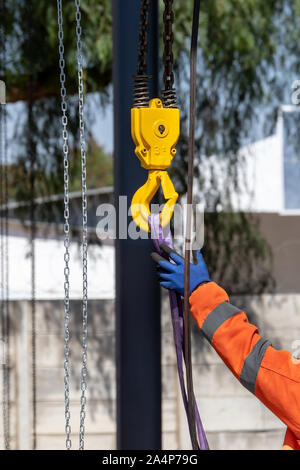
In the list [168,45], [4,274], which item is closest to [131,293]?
[168,45]

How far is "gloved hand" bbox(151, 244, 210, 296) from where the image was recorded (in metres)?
0.67

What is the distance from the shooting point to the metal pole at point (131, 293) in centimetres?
88

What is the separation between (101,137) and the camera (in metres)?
1.83

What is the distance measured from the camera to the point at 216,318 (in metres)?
0.64

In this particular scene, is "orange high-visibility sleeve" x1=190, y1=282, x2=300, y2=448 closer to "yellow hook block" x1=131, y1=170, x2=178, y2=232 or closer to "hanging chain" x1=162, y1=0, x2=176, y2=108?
"yellow hook block" x1=131, y1=170, x2=178, y2=232

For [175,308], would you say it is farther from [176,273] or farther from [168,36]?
[168,36]

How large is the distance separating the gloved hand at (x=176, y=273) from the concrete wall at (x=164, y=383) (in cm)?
117

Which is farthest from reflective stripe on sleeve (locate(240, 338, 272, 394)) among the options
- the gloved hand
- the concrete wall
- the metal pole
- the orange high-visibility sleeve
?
the concrete wall

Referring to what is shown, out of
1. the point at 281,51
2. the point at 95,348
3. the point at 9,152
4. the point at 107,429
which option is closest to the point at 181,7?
the point at 281,51

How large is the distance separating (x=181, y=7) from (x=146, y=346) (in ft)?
4.18

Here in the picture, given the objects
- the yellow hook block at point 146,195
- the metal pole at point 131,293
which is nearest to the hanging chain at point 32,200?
the metal pole at point 131,293

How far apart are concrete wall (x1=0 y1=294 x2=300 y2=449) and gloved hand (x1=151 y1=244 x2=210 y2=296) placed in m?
1.17
